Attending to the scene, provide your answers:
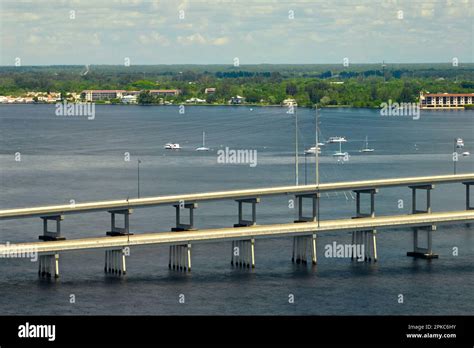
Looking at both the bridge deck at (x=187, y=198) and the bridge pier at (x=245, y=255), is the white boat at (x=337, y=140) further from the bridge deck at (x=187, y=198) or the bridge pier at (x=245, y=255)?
the bridge pier at (x=245, y=255)

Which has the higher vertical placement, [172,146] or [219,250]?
[172,146]

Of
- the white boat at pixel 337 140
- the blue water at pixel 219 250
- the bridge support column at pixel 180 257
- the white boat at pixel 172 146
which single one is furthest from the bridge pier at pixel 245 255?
the white boat at pixel 337 140

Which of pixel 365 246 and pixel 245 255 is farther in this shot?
pixel 365 246

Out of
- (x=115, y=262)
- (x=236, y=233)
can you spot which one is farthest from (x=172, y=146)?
(x=115, y=262)

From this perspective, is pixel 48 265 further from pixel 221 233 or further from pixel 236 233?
→ pixel 236 233

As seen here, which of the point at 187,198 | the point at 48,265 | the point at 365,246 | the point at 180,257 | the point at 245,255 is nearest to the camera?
the point at 48,265

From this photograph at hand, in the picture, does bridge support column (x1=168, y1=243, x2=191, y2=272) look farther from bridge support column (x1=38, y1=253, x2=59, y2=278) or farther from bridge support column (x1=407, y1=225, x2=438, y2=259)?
bridge support column (x1=407, y1=225, x2=438, y2=259)
